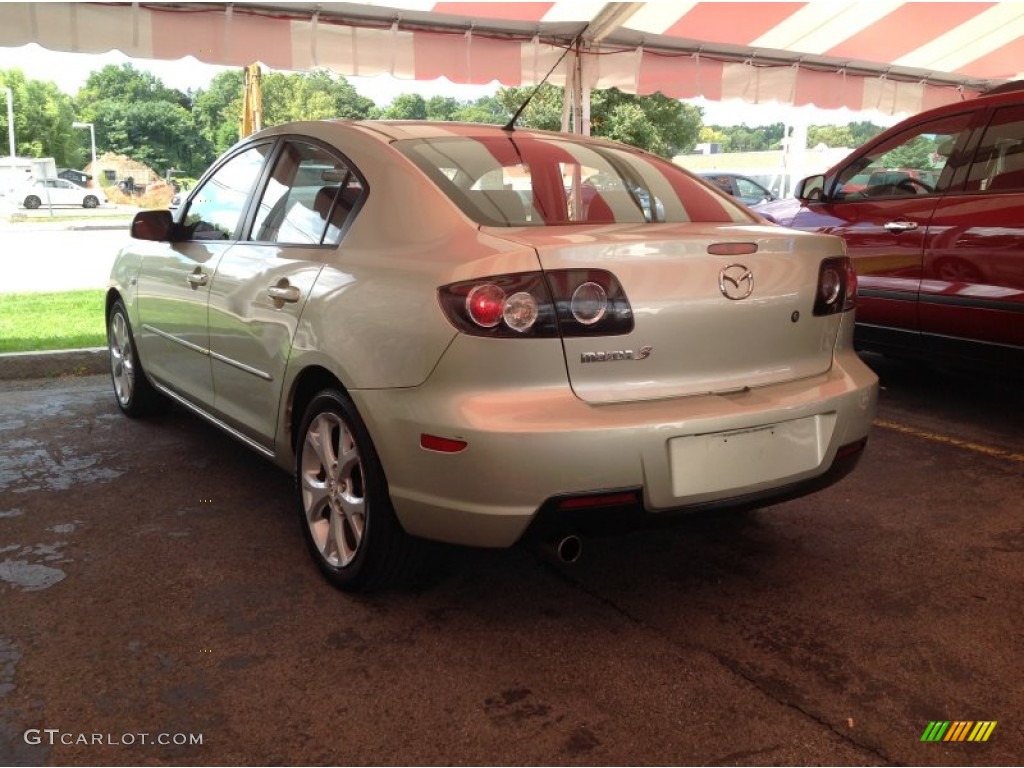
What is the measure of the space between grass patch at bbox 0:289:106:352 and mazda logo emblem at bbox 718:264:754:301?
5750mm

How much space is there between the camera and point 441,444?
2238 millimetres

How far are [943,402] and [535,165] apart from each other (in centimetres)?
363

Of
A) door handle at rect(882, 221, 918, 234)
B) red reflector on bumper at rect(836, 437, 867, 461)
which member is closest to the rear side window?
door handle at rect(882, 221, 918, 234)

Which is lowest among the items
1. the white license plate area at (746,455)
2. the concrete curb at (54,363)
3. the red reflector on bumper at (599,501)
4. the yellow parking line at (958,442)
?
the yellow parking line at (958,442)

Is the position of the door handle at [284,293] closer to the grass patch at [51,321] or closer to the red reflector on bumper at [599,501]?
the red reflector on bumper at [599,501]

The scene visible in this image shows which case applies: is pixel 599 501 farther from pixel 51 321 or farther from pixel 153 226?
pixel 51 321

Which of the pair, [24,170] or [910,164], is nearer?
[910,164]

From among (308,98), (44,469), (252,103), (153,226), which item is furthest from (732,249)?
(308,98)

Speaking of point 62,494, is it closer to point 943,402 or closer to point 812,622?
point 812,622

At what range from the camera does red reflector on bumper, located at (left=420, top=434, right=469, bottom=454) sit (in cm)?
221

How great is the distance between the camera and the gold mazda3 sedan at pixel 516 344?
2.21 m

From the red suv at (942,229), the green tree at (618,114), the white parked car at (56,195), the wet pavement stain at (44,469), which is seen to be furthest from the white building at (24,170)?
the red suv at (942,229)

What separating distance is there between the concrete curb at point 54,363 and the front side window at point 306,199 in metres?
3.58

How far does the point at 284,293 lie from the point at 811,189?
4017 mm
